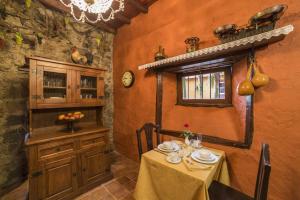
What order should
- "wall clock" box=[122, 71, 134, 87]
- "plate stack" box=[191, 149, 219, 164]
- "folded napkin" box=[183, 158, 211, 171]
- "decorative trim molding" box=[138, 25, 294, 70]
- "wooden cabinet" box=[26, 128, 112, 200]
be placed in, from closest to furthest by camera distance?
"decorative trim molding" box=[138, 25, 294, 70] → "folded napkin" box=[183, 158, 211, 171] → "plate stack" box=[191, 149, 219, 164] → "wooden cabinet" box=[26, 128, 112, 200] → "wall clock" box=[122, 71, 134, 87]

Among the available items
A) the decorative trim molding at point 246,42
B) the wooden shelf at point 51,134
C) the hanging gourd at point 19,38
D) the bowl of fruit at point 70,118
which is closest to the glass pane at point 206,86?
the decorative trim molding at point 246,42

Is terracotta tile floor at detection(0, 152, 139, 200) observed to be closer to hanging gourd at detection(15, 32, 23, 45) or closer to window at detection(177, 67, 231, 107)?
window at detection(177, 67, 231, 107)

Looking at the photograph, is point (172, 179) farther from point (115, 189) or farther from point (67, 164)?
point (67, 164)

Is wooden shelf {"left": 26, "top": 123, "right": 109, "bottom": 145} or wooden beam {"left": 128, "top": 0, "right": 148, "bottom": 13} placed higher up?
wooden beam {"left": 128, "top": 0, "right": 148, "bottom": 13}

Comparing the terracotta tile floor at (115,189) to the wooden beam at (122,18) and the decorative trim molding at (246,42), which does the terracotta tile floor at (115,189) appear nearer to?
the decorative trim molding at (246,42)

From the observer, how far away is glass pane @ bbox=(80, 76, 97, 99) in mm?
2418

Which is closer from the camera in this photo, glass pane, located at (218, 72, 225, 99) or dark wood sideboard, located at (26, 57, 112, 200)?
dark wood sideboard, located at (26, 57, 112, 200)

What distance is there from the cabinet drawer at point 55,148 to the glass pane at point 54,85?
0.73 m

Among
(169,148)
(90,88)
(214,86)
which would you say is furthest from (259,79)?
(90,88)

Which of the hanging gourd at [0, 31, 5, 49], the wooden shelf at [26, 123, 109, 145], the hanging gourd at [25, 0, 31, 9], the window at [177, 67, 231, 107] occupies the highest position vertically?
the hanging gourd at [25, 0, 31, 9]

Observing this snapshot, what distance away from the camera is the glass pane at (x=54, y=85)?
6.76ft

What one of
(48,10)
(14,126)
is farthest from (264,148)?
(48,10)

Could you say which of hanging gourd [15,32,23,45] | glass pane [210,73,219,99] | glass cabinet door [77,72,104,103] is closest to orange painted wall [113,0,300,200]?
glass pane [210,73,219,99]

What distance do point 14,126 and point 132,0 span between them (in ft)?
9.56
